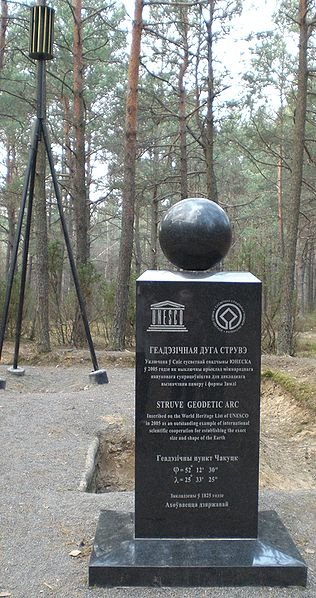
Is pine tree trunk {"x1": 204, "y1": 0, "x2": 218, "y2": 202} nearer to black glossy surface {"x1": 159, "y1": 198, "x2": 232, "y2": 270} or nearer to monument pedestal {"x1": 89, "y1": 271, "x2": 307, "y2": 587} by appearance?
black glossy surface {"x1": 159, "y1": 198, "x2": 232, "y2": 270}

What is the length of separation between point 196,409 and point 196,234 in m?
1.01

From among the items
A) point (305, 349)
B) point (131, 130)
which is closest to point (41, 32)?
point (131, 130)

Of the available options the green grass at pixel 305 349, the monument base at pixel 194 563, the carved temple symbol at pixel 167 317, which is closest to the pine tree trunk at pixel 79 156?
the green grass at pixel 305 349

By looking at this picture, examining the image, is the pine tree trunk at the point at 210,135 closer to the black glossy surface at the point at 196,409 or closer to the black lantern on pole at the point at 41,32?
the black lantern on pole at the point at 41,32

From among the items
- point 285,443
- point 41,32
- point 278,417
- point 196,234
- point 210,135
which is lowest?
point 285,443

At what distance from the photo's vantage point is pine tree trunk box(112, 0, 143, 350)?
1091 cm

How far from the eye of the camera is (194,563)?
290 centimetres

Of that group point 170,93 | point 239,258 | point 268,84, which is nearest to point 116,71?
point 170,93

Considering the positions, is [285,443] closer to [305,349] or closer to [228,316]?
[228,316]

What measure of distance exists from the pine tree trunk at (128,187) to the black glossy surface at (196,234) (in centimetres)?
780

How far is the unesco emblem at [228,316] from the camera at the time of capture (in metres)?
3.09

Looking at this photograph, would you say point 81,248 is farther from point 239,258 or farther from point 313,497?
point 313,497

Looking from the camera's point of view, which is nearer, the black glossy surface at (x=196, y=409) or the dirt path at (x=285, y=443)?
the black glossy surface at (x=196, y=409)

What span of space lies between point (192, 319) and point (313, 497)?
1.95 metres
